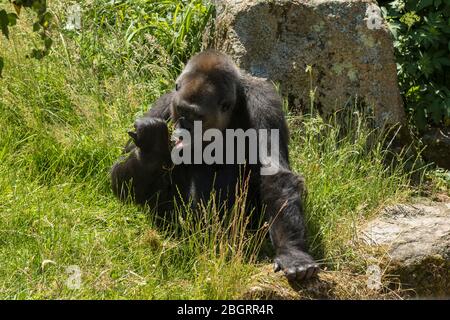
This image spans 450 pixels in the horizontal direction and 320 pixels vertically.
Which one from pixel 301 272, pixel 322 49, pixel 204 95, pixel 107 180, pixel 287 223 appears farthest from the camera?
pixel 322 49

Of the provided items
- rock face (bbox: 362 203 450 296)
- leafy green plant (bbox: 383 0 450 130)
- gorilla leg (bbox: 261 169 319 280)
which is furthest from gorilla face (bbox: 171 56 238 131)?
leafy green plant (bbox: 383 0 450 130)

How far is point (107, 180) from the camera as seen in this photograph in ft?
17.5

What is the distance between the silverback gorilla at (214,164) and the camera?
4.64 metres

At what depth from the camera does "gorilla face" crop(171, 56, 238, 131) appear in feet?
15.4

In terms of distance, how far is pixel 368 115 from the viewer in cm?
626

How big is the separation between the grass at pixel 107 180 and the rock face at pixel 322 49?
0.29 metres

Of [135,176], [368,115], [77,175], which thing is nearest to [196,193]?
Answer: [135,176]

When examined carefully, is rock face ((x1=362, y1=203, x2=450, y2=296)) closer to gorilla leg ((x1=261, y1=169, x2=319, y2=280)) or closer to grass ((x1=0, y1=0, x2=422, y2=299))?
grass ((x1=0, y1=0, x2=422, y2=299))

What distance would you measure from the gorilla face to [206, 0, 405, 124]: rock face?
1452 mm

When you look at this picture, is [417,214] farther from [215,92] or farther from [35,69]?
[35,69]

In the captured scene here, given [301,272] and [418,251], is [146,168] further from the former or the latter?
[418,251]

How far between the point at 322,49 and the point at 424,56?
96cm

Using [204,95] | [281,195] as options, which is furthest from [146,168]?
[281,195]
